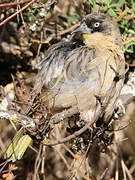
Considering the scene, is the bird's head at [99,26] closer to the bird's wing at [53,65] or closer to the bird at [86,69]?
the bird at [86,69]

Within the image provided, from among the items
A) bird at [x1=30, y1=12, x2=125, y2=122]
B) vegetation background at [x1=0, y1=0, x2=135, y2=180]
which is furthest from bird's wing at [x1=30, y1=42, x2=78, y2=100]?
vegetation background at [x1=0, y1=0, x2=135, y2=180]

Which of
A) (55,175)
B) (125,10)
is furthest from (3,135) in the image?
(125,10)

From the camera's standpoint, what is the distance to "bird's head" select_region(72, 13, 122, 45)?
13.1ft

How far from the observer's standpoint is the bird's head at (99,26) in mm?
3980

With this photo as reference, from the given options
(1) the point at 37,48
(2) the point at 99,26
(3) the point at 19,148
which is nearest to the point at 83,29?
(2) the point at 99,26

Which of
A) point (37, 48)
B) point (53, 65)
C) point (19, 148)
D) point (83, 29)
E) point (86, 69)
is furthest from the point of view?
point (37, 48)

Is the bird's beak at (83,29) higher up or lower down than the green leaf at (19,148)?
higher up

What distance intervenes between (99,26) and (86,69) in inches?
25.9

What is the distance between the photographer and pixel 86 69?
3.64 meters

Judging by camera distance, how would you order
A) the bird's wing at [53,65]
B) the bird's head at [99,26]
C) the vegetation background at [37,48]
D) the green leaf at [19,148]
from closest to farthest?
the green leaf at [19,148] < the bird's wing at [53,65] < the bird's head at [99,26] < the vegetation background at [37,48]

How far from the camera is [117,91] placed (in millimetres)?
3648

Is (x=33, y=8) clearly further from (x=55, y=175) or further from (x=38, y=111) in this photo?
(x=55, y=175)

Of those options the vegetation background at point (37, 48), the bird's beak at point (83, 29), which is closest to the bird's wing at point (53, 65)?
the bird's beak at point (83, 29)

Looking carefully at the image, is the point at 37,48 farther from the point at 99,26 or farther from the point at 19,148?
the point at 19,148
